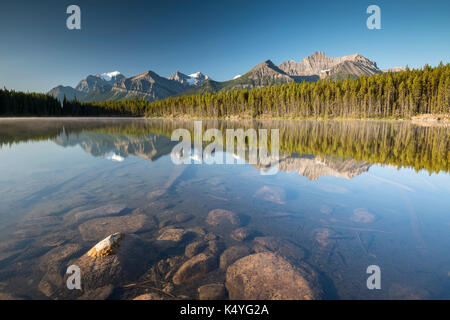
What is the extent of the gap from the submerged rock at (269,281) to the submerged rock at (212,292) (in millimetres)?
154

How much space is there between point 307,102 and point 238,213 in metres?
112

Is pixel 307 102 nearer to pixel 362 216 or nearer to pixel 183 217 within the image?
pixel 362 216

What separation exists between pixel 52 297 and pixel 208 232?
3901mm

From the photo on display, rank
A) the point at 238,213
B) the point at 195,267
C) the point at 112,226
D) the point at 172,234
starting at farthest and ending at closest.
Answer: the point at 238,213 → the point at 112,226 → the point at 172,234 → the point at 195,267

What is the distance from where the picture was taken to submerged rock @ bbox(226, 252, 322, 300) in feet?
14.1

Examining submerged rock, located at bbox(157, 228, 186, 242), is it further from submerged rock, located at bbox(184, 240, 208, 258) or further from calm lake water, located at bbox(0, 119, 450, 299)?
submerged rock, located at bbox(184, 240, 208, 258)

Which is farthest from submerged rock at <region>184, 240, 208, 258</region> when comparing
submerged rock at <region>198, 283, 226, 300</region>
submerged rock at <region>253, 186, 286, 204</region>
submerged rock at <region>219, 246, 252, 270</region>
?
submerged rock at <region>253, 186, 286, 204</region>

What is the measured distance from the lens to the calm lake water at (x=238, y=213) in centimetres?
469

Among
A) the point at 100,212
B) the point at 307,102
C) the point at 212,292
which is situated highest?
the point at 307,102

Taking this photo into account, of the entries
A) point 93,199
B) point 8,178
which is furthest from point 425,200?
point 8,178

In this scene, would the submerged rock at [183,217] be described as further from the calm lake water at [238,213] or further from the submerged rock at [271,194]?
the submerged rock at [271,194]

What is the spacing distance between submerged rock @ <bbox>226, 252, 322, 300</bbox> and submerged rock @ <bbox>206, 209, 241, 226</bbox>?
7.19ft

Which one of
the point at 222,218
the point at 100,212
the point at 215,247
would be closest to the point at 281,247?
the point at 215,247

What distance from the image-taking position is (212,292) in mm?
4363
